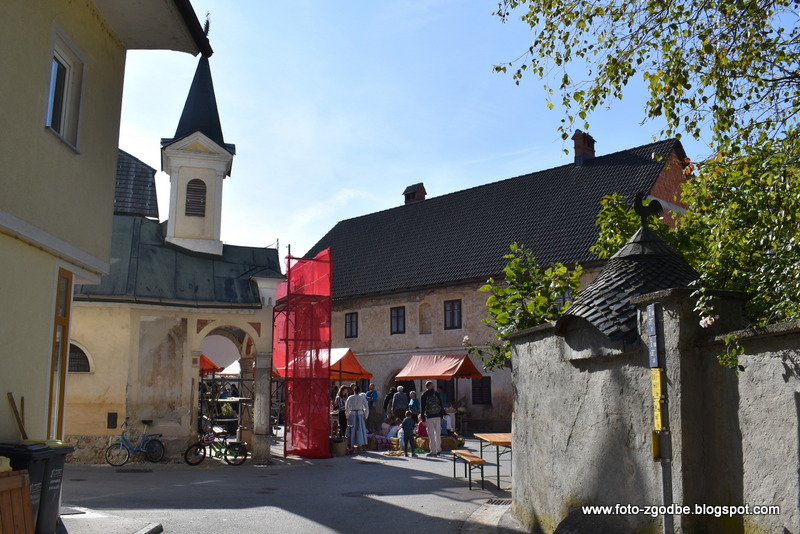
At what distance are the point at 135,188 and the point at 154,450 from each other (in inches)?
367

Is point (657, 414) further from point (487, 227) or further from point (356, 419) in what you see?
point (487, 227)

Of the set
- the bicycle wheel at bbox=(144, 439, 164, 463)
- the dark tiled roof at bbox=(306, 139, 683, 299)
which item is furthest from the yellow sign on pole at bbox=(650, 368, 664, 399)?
the dark tiled roof at bbox=(306, 139, 683, 299)

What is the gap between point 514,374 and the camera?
10.0 meters

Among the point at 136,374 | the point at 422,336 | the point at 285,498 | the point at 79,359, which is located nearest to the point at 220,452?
the point at 136,374

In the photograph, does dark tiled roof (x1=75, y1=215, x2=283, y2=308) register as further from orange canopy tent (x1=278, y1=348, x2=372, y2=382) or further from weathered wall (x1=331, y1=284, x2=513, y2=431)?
weathered wall (x1=331, y1=284, x2=513, y2=431)

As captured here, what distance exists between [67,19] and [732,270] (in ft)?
24.7

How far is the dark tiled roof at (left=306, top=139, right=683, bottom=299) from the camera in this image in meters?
30.5

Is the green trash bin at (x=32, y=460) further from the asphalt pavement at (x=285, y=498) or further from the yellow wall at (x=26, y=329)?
the asphalt pavement at (x=285, y=498)

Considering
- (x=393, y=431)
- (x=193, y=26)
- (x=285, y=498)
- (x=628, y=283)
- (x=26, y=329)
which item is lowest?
(x=285, y=498)

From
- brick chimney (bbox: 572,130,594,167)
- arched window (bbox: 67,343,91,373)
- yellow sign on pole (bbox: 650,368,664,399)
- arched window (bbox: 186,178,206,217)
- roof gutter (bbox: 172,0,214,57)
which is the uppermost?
brick chimney (bbox: 572,130,594,167)

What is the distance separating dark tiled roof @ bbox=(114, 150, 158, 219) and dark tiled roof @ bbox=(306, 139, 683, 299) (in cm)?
1304

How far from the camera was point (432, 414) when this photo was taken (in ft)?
63.9

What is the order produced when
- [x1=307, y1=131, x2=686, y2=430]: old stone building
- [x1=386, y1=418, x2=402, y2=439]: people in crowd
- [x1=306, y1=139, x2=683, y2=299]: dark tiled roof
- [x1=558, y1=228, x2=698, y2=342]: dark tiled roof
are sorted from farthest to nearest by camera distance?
[x1=306, y1=139, x2=683, y2=299]: dark tiled roof, [x1=307, y1=131, x2=686, y2=430]: old stone building, [x1=386, y1=418, x2=402, y2=439]: people in crowd, [x1=558, y1=228, x2=698, y2=342]: dark tiled roof

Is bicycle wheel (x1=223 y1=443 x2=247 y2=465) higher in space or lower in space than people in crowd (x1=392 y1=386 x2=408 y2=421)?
lower
